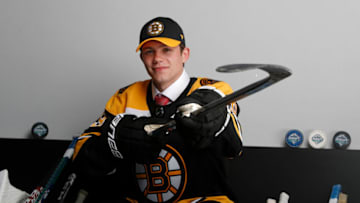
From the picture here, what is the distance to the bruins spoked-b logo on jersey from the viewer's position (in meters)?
1.80

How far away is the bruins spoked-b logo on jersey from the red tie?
192 millimetres

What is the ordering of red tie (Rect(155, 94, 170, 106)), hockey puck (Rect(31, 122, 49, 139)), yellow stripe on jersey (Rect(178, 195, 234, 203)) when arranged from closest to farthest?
yellow stripe on jersey (Rect(178, 195, 234, 203)) < red tie (Rect(155, 94, 170, 106)) < hockey puck (Rect(31, 122, 49, 139))

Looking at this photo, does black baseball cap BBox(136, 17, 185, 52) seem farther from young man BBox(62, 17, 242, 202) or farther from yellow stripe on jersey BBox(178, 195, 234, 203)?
yellow stripe on jersey BBox(178, 195, 234, 203)

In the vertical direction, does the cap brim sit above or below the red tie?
above

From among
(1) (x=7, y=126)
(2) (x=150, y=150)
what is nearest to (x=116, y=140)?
(2) (x=150, y=150)

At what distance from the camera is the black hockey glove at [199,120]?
1.38 metres

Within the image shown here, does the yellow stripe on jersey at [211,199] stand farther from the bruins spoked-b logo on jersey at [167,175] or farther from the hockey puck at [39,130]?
the hockey puck at [39,130]

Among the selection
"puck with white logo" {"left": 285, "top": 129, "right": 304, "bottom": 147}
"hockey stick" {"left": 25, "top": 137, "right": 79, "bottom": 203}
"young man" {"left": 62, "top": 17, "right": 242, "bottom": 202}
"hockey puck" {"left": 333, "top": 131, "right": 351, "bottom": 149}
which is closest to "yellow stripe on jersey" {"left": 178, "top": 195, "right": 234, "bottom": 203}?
"young man" {"left": 62, "top": 17, "right": 242, "bottom": 202}

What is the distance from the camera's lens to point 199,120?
140cm

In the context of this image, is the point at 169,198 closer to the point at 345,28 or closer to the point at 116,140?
the point at 116,140

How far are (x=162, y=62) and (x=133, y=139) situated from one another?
16.1 inches

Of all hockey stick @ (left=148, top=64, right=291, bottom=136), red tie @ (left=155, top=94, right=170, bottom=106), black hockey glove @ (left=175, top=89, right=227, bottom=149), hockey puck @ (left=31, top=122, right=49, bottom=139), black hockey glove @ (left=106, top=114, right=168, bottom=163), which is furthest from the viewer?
hockey puck @ (left=31, top=122, right=49, bottom=139)

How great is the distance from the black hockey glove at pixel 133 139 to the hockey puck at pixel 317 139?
118 centimetres

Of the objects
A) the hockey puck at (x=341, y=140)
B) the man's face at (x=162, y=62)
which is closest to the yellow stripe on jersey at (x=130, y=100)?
the man's face at (x=162, y=62)
